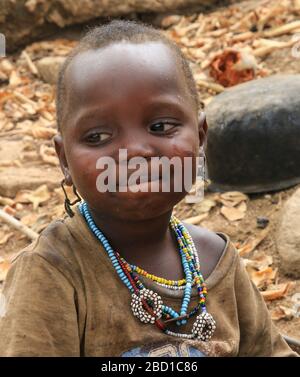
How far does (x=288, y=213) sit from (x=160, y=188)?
2230 mm

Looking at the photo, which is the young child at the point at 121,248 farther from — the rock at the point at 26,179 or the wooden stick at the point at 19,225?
the rock at the point at 26,179

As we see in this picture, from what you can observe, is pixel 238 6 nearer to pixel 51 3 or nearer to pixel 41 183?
pixel 51 3

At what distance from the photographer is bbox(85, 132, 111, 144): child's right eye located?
171cm

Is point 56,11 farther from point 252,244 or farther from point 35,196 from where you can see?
point 252,244

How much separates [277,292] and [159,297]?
166 cm

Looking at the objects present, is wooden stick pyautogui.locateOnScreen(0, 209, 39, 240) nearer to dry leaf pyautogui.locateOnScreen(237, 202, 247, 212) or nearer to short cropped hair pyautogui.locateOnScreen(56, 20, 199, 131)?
dry leaf pyautogui.locateOnScreen(237, 202, 247, 212)

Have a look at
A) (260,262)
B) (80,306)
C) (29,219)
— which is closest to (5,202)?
(29,219)

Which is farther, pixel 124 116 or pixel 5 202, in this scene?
pixel 5 202

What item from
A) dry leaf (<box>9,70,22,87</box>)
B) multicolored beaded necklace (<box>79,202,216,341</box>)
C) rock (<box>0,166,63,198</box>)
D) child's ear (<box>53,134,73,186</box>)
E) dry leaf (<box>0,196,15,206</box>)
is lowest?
dry leaf (<box>0,196,15,206</box>)

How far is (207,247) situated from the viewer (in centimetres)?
218

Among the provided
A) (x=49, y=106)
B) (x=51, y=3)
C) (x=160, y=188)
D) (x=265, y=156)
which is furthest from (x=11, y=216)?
(x=51, y=3)

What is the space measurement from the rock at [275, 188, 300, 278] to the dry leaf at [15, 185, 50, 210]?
1728 mm

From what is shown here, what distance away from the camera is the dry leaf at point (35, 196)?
4688mm

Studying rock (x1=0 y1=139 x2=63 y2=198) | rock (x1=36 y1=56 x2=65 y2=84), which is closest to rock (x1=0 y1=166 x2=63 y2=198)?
rock (x1=0 y1=139 x2=63 y2=198)
